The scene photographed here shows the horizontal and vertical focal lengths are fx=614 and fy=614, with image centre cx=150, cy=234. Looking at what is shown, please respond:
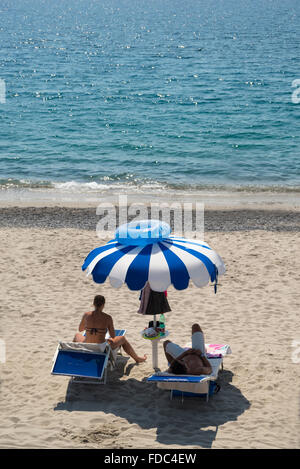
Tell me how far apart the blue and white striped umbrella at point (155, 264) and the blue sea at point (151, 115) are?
13990 millimetres

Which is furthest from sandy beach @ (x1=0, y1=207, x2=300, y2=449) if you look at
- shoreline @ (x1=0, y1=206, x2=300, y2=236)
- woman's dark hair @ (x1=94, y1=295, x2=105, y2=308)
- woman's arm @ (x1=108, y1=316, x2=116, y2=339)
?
woman's dark hair @ (x1=94, y1=295, x2=105, y2=308)

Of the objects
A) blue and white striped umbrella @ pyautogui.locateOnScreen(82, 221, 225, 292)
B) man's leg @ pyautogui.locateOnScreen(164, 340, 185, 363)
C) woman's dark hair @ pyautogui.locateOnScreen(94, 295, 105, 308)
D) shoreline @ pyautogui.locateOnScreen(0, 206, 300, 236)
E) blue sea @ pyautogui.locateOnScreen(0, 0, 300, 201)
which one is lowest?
man's leg @ pyautogui.locateOnScreen(164, 340, 185, 363)

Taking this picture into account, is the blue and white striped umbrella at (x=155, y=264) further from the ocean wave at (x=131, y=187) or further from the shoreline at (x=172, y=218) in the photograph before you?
the ocean wave at (x=131, y=187)

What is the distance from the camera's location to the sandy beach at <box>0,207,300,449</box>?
24.8ft

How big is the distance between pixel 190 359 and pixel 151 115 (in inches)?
1133

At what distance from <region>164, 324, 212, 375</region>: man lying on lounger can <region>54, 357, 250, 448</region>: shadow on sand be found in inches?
16.8

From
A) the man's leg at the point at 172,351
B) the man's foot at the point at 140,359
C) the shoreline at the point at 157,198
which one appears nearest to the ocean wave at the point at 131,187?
the shoreline at the point at 157,198

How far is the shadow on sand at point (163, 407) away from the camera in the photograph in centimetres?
757

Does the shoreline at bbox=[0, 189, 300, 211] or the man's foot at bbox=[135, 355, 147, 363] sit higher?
the shoreline at bbox=[0, 189, 300, 211]

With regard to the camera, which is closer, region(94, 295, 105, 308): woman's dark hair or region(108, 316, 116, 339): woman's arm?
region(94, 295, 105, 308): woman's dark hair

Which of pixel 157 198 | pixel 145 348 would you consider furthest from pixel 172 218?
pixel 145 348

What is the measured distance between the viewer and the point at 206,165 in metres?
26.1

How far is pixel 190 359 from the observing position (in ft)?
27.5

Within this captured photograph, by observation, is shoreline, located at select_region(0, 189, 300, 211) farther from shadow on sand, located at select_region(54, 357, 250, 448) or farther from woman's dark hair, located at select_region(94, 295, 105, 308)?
shadow on sand, located at select_region(54, 357, 250, 448)
